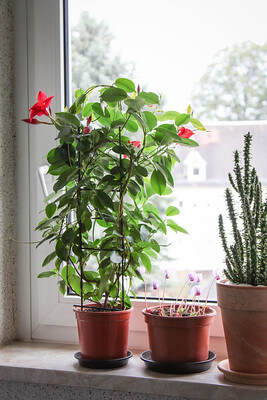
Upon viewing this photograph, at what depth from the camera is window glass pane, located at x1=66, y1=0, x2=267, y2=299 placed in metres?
1.37

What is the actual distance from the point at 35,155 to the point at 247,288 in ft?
2.45

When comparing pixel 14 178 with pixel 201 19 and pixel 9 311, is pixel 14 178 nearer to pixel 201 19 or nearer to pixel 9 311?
pixel 9 311

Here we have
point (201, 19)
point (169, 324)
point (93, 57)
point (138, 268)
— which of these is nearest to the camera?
point (169, 324)

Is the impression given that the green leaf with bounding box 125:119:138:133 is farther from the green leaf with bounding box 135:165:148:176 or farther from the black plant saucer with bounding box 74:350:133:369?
the black plant saucer with bounding box 74:350:133:369

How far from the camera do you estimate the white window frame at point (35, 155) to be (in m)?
1.51

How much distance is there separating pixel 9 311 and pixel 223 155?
747 mm

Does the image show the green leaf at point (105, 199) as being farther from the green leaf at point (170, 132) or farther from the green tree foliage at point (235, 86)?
the green tree foliage at point (235, 86)

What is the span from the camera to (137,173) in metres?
1.21

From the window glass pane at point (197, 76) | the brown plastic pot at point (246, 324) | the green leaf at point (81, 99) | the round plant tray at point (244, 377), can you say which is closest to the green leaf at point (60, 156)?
the green leaf at point (81, 99)

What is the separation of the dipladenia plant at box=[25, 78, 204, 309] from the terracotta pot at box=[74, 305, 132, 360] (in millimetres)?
45

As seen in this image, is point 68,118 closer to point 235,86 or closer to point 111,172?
point 111,172

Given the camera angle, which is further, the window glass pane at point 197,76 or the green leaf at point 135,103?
the window glass pane at point 197,76

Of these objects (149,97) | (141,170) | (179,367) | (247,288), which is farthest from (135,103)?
(179,367)

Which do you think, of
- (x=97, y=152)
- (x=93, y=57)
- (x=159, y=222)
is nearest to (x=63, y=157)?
(x=97, y=152)
